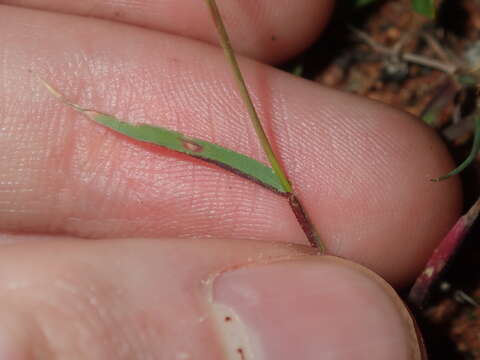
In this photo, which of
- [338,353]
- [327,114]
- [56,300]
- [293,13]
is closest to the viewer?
[56,300]

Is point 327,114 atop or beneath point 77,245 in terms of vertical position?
atop

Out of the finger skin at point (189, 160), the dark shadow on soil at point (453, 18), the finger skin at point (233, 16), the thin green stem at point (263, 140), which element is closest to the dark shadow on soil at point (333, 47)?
the finger skin at point (233, 16)

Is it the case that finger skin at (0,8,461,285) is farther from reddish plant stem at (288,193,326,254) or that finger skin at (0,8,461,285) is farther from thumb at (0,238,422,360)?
thumb at (0,238,422,360)

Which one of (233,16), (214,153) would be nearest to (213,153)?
(214,153)

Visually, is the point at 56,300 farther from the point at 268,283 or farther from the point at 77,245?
the point at 268,283

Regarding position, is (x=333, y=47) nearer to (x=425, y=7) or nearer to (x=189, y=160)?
(x=425, y=7)

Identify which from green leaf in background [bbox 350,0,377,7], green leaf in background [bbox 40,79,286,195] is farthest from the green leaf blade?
green leaf in background [bbox 350,0,377,7]

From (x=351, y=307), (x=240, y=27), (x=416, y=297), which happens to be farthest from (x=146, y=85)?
(x=416, y=297)
